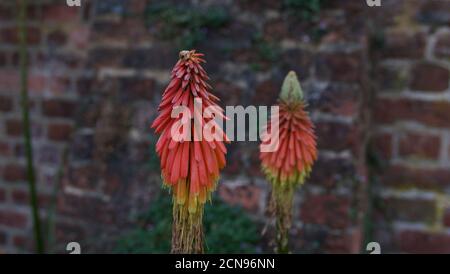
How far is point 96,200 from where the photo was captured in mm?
1577

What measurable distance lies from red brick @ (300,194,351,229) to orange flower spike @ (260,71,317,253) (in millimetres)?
449

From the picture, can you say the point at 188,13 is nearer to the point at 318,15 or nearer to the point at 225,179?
the point at 318,15

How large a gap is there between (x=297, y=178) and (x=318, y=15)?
612 millimetres

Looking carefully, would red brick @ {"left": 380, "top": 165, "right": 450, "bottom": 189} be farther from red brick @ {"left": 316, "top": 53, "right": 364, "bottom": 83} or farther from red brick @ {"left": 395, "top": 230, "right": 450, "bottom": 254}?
red brick @ {"left": 316, "top": 53, "right": 364, "bottom": 83}

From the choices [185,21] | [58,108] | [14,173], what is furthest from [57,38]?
[185,21]

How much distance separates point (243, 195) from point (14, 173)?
0.97 metres

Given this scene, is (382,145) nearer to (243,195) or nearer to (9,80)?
(243,195)

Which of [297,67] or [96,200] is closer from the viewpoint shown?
[297,67]

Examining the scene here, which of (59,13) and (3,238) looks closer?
(59,13)

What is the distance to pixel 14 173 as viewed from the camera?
2.00 metres

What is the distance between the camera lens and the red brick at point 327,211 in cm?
141

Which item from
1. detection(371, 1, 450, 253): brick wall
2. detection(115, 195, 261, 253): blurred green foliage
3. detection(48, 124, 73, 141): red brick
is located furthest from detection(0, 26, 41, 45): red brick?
detection(371, 1, 450, 253): brick wall

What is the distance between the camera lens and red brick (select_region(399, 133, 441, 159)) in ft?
5.09
